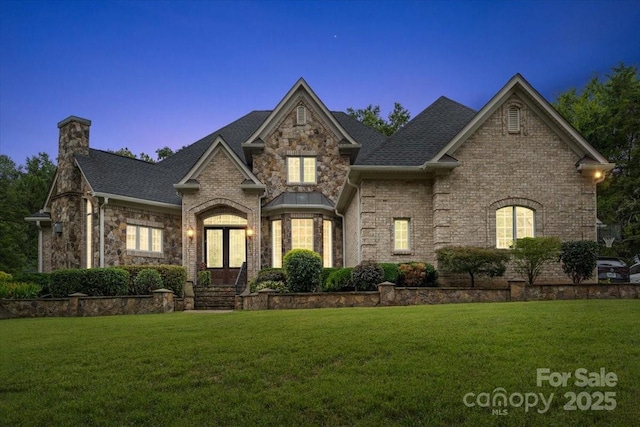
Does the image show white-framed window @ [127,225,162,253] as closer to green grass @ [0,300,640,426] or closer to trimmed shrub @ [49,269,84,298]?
trimmed shrub @ [49,269,84,298]

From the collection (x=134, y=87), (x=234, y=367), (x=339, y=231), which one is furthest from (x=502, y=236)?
(x=134, y=87)

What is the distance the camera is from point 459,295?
14.5m

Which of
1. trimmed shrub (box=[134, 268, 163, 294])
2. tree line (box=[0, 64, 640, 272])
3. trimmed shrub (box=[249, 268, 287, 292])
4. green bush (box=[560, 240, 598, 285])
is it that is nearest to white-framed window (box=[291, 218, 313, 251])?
trimmed shrub (box=[249, 268, 287, 292])

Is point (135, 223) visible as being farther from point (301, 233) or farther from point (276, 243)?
point (301, 233)

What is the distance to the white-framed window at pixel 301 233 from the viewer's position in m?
23.2

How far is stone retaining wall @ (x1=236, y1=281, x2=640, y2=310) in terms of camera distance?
46.9 ft

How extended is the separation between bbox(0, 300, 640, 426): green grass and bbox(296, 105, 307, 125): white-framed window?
15299 millimetres

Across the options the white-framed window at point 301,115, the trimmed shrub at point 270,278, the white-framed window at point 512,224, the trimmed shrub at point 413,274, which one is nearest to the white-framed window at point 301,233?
the trimmed shrub at point 270,278

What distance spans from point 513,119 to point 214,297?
12.2m

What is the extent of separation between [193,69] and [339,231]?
1654cm

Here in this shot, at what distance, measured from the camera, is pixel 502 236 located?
18.0m

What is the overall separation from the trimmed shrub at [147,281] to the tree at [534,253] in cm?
1170

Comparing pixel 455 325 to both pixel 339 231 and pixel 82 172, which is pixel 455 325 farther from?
pixel 82 172

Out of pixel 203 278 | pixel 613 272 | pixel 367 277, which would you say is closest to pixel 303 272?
pixel 367 277
